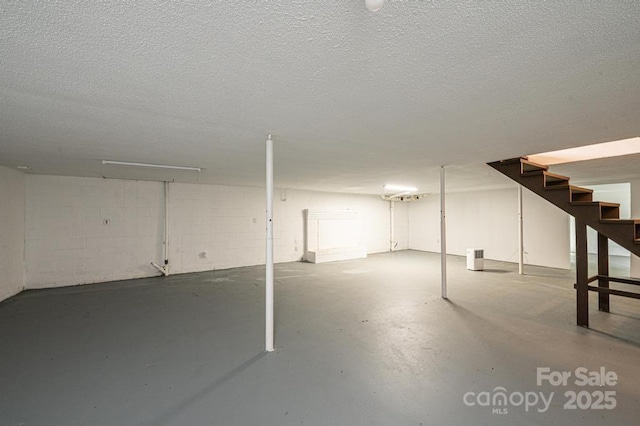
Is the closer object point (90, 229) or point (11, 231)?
point (11, 231)

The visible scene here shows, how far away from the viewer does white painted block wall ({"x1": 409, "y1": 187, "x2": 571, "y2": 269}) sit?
21.0 ft

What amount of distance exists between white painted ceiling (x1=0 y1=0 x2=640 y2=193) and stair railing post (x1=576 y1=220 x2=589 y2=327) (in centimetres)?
117

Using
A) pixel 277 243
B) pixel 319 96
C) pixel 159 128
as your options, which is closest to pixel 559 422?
pixel 319 96

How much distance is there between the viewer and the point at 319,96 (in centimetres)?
170

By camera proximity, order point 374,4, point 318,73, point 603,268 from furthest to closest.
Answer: point 603,268
point 318,73
point 374,4

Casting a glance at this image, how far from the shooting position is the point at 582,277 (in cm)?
307

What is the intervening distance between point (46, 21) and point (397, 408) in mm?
2675

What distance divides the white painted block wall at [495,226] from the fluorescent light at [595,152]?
314 centimetres

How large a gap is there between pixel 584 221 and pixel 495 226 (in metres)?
4.88

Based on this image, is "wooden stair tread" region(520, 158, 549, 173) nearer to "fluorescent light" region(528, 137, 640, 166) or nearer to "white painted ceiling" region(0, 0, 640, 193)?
"fluorescent light" region(528, 137, 640, 166)

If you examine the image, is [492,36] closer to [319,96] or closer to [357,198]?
[319,96]

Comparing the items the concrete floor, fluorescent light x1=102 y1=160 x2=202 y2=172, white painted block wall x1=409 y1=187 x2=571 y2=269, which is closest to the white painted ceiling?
fluorescent light x1=102 y1=160 x2=202 y2=172

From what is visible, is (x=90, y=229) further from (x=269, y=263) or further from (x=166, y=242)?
(x=269, y=263)

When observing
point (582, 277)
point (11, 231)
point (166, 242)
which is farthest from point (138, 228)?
point (582, 277)
